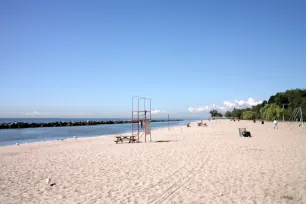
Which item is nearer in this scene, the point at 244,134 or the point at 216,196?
the point at 216,196

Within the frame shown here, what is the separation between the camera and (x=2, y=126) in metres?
57.5

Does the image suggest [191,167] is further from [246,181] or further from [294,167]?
[294,167]

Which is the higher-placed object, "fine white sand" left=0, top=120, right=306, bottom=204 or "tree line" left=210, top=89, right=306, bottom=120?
"tree line" left=210, top=89, right=306, bottom=120

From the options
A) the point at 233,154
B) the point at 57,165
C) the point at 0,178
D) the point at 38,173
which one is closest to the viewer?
the point at 0,178

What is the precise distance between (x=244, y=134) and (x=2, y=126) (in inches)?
2121

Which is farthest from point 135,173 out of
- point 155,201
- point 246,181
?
point 246,181

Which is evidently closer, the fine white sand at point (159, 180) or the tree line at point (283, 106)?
the fine white sand at point (159, 180)

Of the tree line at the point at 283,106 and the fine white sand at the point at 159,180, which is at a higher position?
the tree line at the point at 283,106

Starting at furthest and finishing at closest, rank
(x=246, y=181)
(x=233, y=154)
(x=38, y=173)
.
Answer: (x=233, y=154), (x=38, y=173), (x=246, y=181)

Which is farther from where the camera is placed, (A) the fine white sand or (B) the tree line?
(B) the tree line

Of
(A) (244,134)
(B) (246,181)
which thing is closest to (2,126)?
(A) (244,134)

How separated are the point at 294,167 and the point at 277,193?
347 cm

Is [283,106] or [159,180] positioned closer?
[159,180]

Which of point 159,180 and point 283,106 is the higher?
→ point 283,106
